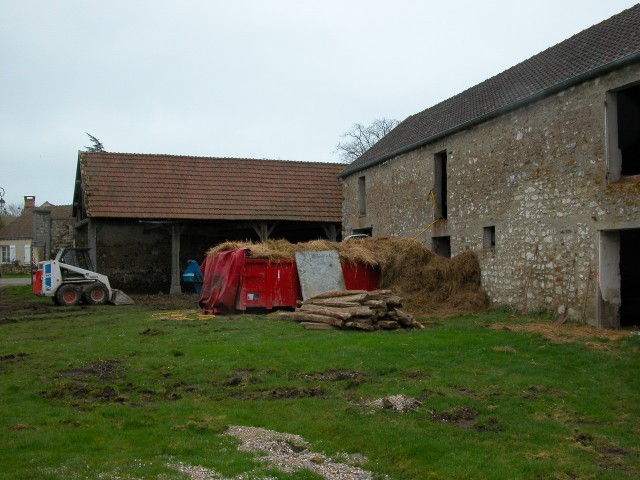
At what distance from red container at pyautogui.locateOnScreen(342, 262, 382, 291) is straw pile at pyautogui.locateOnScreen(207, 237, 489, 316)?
221 millimetres

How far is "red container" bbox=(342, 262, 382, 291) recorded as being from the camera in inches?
698

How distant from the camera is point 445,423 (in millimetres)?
6754

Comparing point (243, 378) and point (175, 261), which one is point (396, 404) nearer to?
point (243, 378)

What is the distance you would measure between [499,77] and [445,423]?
15739 millimetres

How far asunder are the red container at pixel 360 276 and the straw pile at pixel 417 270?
22 cm

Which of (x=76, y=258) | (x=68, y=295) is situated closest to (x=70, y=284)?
(x=68, y=295)

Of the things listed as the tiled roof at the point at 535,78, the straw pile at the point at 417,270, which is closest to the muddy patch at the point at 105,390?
the straw pile at the point at 417,270

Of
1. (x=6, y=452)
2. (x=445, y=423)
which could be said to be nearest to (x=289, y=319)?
(x=445, y=423)

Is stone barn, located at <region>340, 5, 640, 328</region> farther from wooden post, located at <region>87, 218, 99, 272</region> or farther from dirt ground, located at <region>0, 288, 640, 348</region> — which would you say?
wooden post, located at <region>87, 218, 99, 272</region>

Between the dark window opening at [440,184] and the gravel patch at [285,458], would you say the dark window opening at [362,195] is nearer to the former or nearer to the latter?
the dark window opening at [440,184]

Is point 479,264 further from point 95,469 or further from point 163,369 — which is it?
point 95,469

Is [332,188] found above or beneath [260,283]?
above

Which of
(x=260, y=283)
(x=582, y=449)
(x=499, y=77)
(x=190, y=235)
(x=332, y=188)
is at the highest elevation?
(x=499, y=77)

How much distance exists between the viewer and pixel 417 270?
1748 centimetres
